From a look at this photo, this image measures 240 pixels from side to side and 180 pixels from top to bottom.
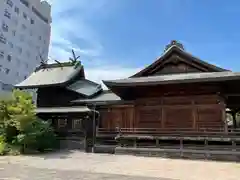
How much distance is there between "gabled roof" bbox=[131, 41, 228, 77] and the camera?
18391 mm

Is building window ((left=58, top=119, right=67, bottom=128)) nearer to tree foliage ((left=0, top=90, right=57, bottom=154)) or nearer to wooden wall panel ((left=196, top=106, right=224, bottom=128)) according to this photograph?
tree foliage ((left=0, top=90, right=57, bottom=154))

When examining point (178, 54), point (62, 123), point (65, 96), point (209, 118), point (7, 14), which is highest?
point (7, 14)

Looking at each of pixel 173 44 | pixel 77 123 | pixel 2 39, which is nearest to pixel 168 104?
pixel 173 44

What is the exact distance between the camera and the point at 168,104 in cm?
1725

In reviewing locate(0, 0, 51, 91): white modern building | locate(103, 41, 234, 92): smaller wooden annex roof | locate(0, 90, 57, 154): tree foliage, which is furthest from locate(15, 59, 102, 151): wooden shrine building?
locate(0, 0, 51, 91): white modern building

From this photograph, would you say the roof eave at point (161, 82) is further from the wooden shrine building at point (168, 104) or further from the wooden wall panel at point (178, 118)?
the wooden wall panel at point (178, 118)

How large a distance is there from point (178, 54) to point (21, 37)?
44.2m

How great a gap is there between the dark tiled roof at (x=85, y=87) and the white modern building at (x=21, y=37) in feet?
92.9

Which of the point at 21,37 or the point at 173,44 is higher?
the point at 21,37

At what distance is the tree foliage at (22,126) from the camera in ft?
53.8

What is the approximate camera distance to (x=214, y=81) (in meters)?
15.1

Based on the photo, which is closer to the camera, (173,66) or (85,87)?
(173,66)

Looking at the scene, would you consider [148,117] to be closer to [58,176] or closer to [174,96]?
[174,96]

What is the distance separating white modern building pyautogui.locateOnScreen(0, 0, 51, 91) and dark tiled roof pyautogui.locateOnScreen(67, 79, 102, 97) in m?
28.3
